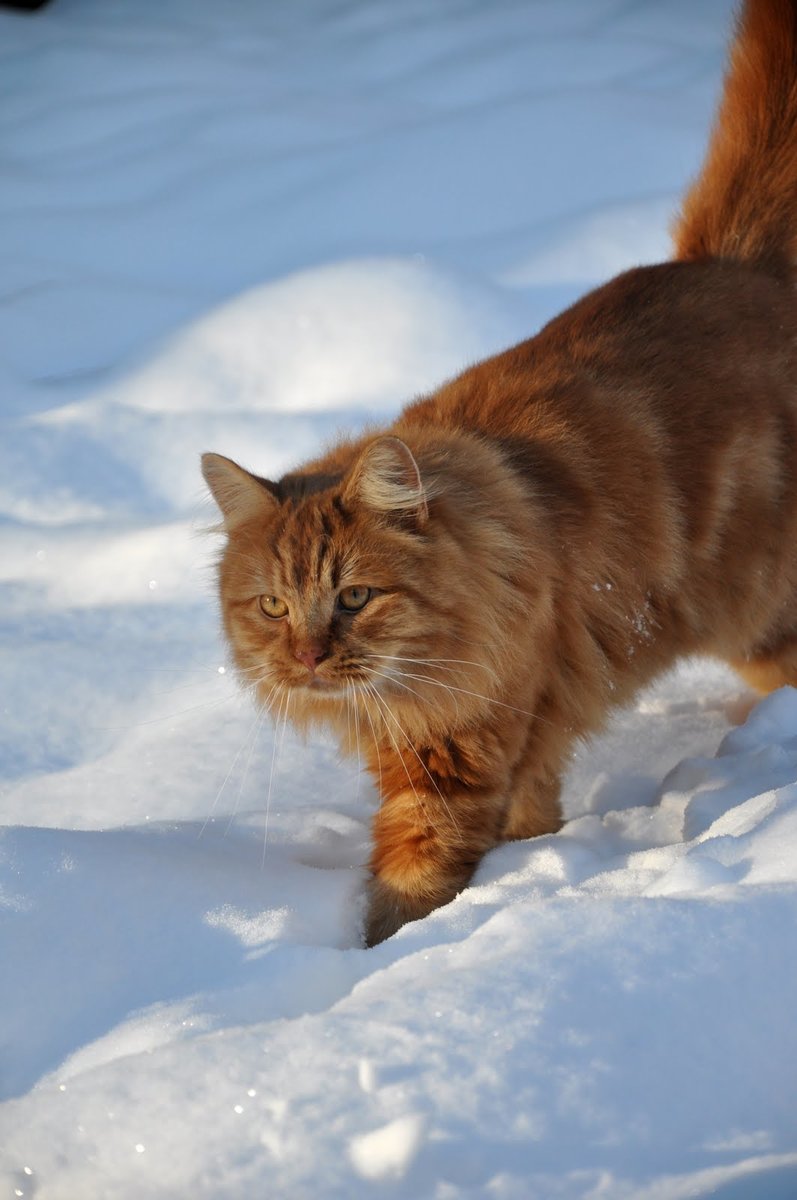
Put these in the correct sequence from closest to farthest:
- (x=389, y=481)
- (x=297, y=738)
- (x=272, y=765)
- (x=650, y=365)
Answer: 1. (x=389, y=481)
2. (x=650, y=365)
3. (x=272, y=765)
4. (x=297, y=738)

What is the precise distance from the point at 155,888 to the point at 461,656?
58 cm

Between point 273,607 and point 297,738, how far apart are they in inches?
23.2

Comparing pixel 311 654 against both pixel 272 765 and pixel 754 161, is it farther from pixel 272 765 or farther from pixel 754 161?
pixel 754 161

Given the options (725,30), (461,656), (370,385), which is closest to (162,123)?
(370,385)

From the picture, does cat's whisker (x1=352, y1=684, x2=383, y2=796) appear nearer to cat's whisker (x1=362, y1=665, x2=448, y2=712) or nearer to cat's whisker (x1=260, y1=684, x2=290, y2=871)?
cat's whisker (x1=362, y1=665, x2=448, y2=712)

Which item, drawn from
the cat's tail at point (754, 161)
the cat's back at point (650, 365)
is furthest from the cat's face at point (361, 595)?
the cat's tail at point (754, 161)

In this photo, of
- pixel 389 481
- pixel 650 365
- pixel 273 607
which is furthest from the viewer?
pixel 650 365

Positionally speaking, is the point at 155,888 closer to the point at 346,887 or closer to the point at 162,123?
the point at 346,887

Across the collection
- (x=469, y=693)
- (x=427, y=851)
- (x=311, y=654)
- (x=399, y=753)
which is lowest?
(x=427, y=851)

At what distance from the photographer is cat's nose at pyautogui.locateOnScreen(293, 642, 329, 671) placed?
5.90 ft

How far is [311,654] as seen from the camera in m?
1.80

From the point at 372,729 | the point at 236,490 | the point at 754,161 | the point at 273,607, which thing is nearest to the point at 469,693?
the point at 372,729

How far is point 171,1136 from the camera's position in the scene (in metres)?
1.26

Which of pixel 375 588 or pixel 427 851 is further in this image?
pixel 427 851
